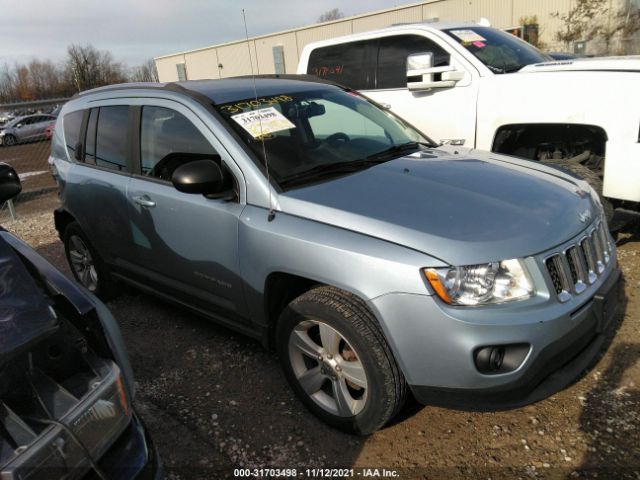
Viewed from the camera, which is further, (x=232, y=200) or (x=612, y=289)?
(x=232, y=200)

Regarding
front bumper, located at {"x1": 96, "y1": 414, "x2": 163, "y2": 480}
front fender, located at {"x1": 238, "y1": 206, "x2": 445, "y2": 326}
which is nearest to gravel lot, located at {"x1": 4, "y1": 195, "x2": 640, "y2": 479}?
front fender, located at {"x1": 238, "y1": 206, "x2": 445, "y2": 326}

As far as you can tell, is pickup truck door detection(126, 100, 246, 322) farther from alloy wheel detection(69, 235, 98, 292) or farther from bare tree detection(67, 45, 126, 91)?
bare tree detection(67, 45, 126, 91)

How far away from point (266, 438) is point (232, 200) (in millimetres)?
1295

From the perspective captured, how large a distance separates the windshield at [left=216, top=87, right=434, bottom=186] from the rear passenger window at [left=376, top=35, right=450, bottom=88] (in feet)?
5.50

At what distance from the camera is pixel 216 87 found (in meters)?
3.45

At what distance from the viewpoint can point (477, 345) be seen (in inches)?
82.4

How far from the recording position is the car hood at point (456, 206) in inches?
87.3

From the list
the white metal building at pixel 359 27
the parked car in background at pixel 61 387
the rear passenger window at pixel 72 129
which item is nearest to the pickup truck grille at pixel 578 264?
the parked car in background at pixel 61 387

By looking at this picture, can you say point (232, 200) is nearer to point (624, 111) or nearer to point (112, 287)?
point (112, 287)

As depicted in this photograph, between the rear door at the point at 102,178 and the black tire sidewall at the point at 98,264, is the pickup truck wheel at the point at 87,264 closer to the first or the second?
the black tire sidewall at the point at 98,264

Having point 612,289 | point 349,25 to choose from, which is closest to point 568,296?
point 612,289

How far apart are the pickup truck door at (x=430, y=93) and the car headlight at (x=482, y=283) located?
2.85 metres

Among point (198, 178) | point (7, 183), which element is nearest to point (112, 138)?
point (7, 183)

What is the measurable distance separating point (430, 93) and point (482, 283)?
11.1ft
